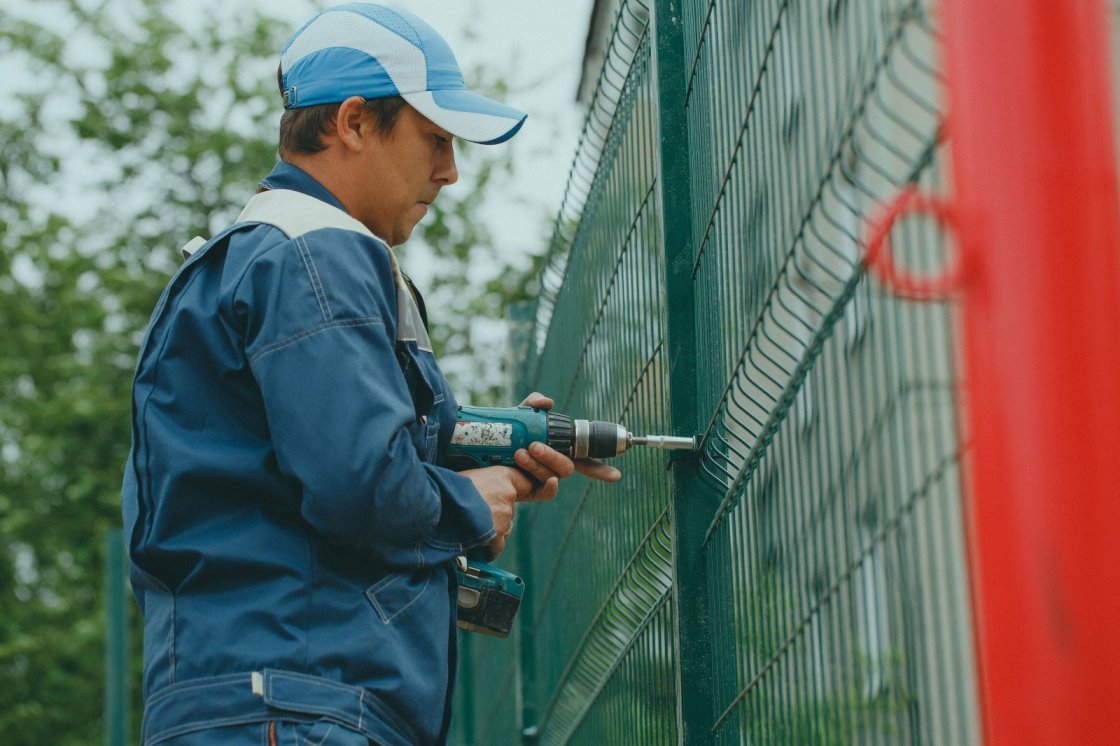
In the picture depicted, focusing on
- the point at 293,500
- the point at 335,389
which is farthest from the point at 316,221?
the point at 293,500

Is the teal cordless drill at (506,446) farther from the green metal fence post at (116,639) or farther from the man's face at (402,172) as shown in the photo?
the green metal fence post at (116,639)

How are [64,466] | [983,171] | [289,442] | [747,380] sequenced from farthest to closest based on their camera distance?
[64,466] < [747,380] < [289,442] < [983,171]

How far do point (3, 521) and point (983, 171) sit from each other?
1677cm

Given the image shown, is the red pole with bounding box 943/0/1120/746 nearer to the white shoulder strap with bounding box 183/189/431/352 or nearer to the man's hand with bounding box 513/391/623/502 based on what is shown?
the white shoulder strap with bounding box 183/189/431/352

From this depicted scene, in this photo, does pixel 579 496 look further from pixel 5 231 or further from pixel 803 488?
pixel 5 231

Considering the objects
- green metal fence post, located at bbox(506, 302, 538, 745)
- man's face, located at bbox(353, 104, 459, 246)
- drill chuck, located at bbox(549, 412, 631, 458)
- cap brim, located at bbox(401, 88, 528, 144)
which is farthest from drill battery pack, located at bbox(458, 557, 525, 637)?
green metal fence post, located at bbox(506, 302, 538, 745)

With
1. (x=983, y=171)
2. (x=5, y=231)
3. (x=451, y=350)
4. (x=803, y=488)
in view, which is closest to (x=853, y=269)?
(x=803, y=488)

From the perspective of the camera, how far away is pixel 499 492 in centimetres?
300

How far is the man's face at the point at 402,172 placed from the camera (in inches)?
120

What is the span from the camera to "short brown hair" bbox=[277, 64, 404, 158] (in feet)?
9.96

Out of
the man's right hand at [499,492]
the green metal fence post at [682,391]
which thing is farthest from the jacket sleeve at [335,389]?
the green metal fence post at [682,391]

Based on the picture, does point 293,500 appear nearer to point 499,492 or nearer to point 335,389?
point 335,389

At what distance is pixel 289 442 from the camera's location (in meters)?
2.53

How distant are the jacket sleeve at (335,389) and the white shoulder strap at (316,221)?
0.05 m
